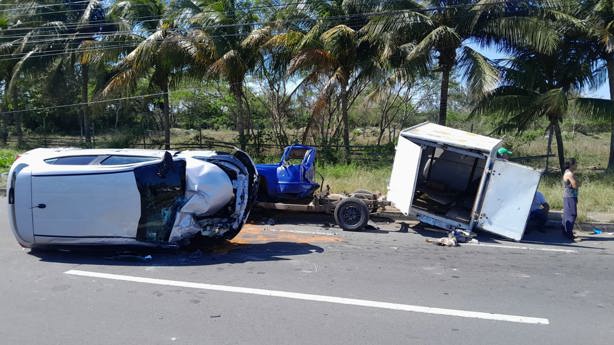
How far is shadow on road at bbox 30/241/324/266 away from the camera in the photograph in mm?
7215

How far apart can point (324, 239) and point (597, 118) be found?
39.2 ft

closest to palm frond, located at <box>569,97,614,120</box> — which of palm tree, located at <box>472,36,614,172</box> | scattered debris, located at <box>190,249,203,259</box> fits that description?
palm tree, located at <box>472,36,614,172</box>

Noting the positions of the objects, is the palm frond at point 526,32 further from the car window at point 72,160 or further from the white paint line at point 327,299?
the car window at point 72,160

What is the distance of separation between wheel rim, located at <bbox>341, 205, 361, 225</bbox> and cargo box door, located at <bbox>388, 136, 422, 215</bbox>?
773 mm

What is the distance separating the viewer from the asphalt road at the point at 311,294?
4785 mm

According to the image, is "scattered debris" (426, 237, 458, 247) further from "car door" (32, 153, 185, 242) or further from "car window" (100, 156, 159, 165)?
"car window" (100, 156, 159, 165)

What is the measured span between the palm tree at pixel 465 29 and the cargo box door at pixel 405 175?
6070mm

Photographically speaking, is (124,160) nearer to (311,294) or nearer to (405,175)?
(311,294)

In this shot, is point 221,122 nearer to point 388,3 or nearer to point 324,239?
point 388,3

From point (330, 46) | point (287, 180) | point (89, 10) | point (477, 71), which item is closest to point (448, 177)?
point (287, 180)

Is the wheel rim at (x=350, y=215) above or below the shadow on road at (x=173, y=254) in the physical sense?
above

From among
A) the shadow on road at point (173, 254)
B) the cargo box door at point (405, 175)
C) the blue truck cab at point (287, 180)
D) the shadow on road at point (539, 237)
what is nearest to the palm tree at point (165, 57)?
the blue truck cab at point (287, 180)

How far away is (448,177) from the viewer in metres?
12.0

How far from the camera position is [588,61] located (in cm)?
1697
